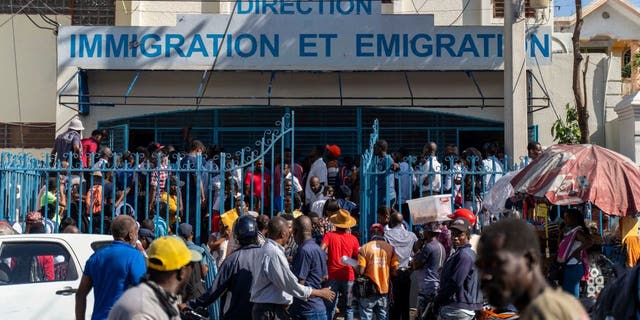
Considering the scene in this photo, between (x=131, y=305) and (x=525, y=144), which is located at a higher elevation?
(x=525, y=144)

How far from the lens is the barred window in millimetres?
19609

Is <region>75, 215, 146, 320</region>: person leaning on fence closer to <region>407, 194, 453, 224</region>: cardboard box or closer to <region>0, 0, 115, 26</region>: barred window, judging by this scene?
<region>407, 194, 453, 224</region>: cardboard box

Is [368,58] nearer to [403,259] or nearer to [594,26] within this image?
[403,259]

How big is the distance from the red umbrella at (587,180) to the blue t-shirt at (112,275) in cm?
467

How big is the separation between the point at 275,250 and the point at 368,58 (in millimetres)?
9733

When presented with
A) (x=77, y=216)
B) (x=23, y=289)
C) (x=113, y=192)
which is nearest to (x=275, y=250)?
(x=23, y=289)

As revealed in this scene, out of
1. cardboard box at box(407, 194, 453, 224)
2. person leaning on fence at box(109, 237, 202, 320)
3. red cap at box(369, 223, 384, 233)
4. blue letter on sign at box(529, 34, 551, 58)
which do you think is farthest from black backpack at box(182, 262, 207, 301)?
blue letter on sign at box(529, 34, 551, 58)

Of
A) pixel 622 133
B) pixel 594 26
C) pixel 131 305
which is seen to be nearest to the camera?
pixel 131 305

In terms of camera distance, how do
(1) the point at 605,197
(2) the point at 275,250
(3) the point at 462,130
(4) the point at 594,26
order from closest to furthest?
(2) the point at 275,250 → (1) the point at 605,197 → (3) the point at 462,130 → (4) the point at 594,26

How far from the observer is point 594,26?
30250 millimetres

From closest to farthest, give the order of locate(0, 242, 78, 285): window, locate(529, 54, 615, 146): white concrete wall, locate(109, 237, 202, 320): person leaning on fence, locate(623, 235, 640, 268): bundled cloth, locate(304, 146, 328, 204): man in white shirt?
locate(109, 237, 202, 320): person leaning on fence
locate(0, 242, 78, 285): window
locate(623, 235, 640, 268): bundled cloth
locate(304, 146, 328, 204): man in white shirt
locate(529, 54, 615, 146): white concrete wall

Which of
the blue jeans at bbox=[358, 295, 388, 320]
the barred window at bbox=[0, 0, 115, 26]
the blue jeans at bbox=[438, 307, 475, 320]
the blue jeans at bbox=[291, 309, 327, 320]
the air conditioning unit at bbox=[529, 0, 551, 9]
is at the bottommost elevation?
the blue jeans at bbox=[358, 295, 388, 320]

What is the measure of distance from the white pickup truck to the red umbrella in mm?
4457

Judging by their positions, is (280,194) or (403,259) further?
(280,194)
